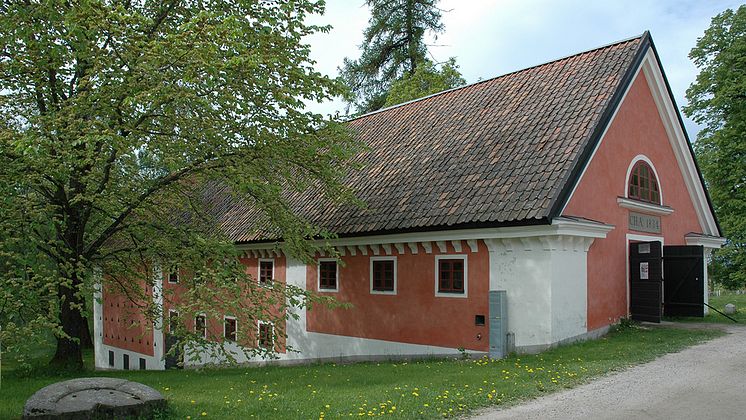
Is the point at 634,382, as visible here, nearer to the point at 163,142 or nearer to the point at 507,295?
the point at 507,295

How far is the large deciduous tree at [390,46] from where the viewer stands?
36.4 metres

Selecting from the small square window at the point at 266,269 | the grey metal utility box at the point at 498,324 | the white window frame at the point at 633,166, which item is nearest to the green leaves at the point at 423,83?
the small square window at the point at 266,269

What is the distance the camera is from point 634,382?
978 cm

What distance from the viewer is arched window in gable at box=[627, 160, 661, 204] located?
1677 centimetres

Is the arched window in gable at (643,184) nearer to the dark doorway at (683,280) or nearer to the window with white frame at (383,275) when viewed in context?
the dark doorway at (683,280)

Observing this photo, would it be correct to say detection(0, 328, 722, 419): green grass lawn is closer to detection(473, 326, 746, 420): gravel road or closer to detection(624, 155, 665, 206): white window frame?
detection(473, 326, 746, 420): gravel road

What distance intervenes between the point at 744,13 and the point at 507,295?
21.3 m

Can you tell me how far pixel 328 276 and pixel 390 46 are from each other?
Answer: 2196cm

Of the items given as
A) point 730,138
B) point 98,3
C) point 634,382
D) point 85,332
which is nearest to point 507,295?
point 634,382

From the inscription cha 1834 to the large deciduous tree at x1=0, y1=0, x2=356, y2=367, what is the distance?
315 inches

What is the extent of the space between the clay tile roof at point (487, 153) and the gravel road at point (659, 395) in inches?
148

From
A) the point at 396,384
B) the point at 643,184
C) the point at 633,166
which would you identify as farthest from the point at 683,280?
the point at 396,384

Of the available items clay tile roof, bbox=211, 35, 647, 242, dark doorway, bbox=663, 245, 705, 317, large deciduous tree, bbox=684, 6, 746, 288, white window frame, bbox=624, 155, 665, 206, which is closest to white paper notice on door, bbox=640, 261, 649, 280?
white window frame, bbox=624, 155, 665, 206

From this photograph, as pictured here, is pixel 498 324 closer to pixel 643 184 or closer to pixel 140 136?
pixel 643 184
